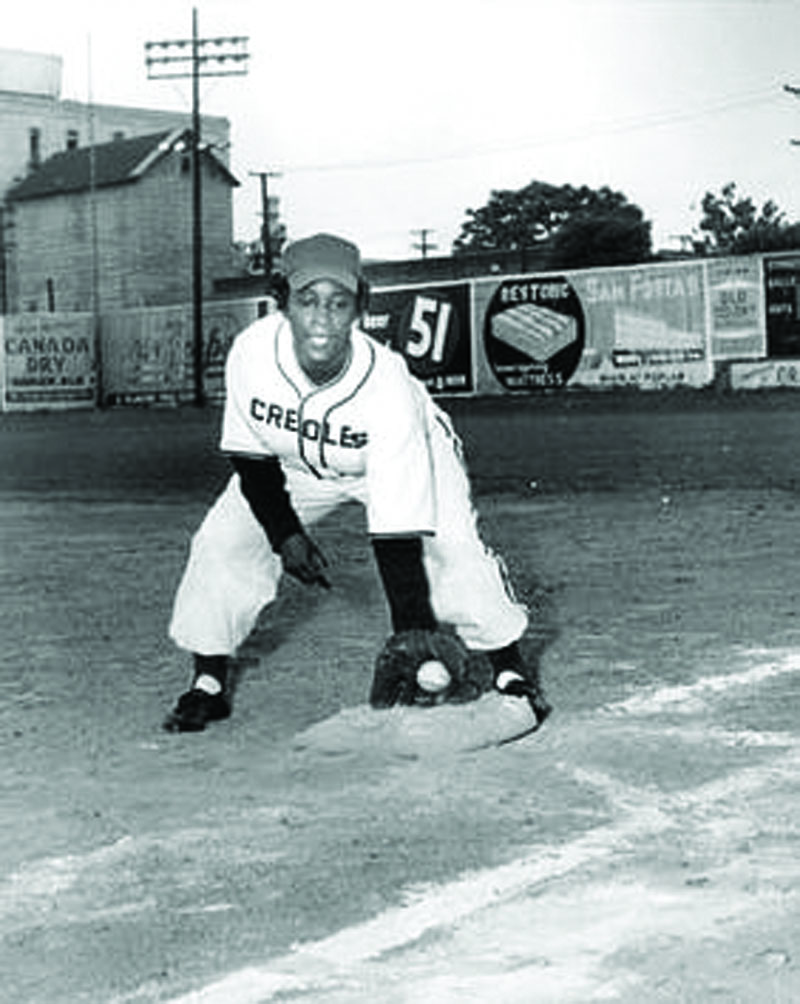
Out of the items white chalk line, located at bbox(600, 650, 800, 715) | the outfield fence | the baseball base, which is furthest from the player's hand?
the outfield fence

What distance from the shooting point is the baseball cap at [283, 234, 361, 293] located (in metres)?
5.55

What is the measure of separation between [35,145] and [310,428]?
3362 inches

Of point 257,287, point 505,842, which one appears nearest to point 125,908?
point 505,842

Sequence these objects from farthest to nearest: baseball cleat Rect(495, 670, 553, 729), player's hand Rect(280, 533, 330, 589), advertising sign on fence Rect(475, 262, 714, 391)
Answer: advertising sign on fence Rect(475, 262, 714, 391), baseball cleat Rect(495, 670, 553, 729), player's hand Rect(280, 533, 330, 589)

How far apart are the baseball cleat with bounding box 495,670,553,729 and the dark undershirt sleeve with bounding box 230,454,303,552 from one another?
2.49 ft

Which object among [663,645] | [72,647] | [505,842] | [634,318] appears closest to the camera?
[505,842]

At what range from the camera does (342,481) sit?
5977 mm

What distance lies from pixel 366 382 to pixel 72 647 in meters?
2.78

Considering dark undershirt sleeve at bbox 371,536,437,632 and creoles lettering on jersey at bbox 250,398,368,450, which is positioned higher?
creoles lettering on jersey at bbox 250,398,368,450

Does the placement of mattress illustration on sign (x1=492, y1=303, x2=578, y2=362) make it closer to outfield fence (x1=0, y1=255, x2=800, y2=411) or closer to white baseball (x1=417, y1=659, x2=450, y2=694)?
outfield fence (x1=0, y1=255, x2=800, y2=411)

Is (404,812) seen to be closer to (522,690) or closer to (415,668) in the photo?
(415,668)

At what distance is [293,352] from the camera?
18.7 ft

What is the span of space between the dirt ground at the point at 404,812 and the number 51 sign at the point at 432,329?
34493 millimetres

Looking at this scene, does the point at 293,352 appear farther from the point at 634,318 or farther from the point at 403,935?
the point at 634,318
